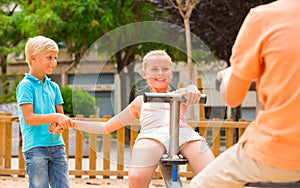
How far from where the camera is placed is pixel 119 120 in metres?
3.11

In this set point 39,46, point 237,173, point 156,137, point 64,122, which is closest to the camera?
point 237,173

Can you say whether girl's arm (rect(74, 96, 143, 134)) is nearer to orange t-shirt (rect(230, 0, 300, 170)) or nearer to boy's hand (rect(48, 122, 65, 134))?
boy's hand (rect(48, 122, 65, 134))

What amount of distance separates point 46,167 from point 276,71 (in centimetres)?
194

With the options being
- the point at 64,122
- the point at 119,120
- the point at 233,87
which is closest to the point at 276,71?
the point at 233,87

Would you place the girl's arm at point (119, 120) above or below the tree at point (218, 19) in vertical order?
below

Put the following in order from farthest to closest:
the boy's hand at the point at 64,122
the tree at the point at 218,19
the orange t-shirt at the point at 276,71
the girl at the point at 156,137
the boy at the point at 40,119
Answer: the tree at the point at 218,19
the boy at the point at 40,119
the boy's hand at the point at 64,122
the girl at the point at 156,137
the orange t-shirt at the point at 276,71

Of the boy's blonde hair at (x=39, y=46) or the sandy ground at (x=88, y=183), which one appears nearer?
the boy's blonde hair at (x=39, y=46)

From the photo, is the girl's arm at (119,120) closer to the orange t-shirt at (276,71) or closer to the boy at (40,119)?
the boy at (40,119)

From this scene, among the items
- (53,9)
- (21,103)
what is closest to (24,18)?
(53,9)

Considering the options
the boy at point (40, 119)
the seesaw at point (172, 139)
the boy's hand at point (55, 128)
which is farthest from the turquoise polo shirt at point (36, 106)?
the seesaw at point (172, 139)

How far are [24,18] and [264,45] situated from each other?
12.1 m

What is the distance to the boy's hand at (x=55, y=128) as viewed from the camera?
3338mm

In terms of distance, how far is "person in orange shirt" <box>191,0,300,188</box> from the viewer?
1837 millimetres

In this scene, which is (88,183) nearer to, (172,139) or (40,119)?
(40,119)
